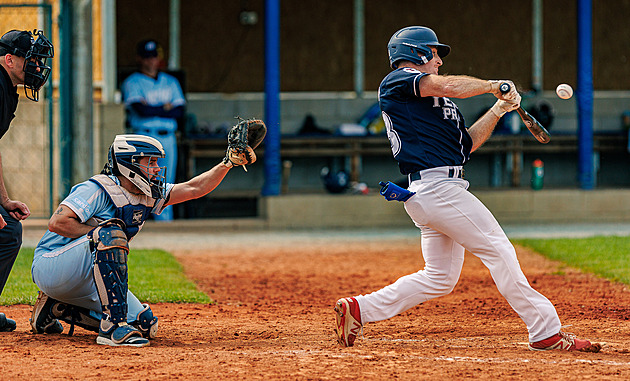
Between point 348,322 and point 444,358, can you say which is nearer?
point 444,358

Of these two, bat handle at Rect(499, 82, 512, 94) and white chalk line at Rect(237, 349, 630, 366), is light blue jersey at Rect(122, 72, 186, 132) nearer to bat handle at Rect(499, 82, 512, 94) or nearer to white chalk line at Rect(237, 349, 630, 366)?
white chalk line at Rect(237, 349, 630, 366)

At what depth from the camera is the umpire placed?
5414mm

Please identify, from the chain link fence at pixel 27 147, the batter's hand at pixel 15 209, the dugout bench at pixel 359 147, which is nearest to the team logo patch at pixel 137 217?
the batter's hand at pixel 15 209

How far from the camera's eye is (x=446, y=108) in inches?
201

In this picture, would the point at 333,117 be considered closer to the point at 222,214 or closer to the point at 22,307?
the point at 222,214

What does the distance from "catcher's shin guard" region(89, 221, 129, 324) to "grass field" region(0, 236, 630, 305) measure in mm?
1914

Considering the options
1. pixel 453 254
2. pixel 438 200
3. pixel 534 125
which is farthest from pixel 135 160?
pixel 534 125

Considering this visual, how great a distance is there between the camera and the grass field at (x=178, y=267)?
7312 mm

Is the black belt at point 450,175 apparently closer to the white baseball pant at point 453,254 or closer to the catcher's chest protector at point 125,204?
the white baseball pant at point 453,254

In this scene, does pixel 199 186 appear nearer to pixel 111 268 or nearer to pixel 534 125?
pixel 111 268

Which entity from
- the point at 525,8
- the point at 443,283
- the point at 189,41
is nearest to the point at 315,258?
the point at 443,283

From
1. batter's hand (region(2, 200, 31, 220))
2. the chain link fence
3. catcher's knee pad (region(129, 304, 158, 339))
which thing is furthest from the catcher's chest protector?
the chain link fence

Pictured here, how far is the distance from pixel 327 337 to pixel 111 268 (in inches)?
56.4

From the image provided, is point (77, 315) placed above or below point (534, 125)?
below
